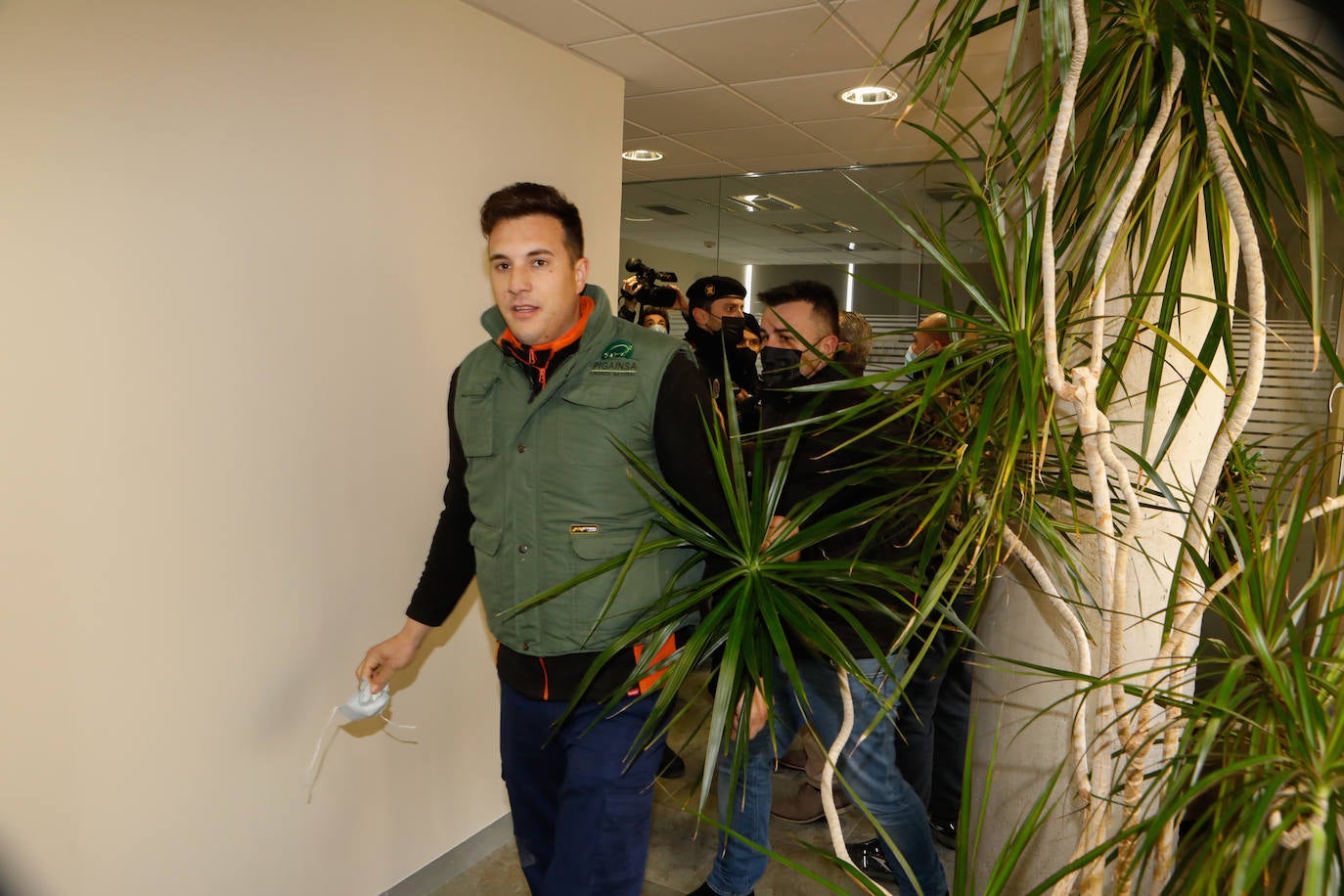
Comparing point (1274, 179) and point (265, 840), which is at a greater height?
point (1274, 179)

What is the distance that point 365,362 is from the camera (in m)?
2.36

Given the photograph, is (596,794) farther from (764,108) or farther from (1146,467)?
(764,108)

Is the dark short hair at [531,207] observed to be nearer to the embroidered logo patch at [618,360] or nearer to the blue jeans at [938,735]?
the embroidered logo patch at [618,360]

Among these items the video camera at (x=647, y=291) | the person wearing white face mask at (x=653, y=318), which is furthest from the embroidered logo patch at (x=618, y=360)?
the video camera at (x=647, y=291)

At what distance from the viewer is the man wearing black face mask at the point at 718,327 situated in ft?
10.4

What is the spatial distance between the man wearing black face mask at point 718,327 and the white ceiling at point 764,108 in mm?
710

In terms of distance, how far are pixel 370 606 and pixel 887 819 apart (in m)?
1.42

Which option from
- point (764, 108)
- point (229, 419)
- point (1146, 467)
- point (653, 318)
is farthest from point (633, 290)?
point (1146, 467)

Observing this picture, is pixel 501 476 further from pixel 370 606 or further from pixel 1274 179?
pixel 1274 179

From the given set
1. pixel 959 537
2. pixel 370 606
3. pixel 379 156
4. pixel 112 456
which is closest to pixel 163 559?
pixel 112 456

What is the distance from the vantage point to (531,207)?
1710 mm

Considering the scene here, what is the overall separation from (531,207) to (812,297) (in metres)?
0.94

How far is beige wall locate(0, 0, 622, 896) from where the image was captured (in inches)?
65.1

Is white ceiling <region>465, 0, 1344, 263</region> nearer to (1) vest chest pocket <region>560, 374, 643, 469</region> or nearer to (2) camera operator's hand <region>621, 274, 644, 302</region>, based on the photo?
(1) vest chest pocket <region>560, 374, 643, 469</region>
